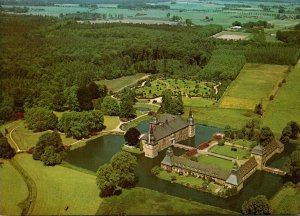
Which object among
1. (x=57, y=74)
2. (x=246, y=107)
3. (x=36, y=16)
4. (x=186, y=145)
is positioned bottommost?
(x=186, y=145)

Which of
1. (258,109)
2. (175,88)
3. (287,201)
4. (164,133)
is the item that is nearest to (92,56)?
(175,88)

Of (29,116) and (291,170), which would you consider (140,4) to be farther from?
(291,170)

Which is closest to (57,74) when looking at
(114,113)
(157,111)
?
(114,113)

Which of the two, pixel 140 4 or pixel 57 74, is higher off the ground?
pixel 140 4

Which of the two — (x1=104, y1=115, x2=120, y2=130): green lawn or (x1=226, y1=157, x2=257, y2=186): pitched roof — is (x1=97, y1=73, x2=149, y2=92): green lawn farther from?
(x1=226, y1=157, x2=257, y2=186): pitched roof

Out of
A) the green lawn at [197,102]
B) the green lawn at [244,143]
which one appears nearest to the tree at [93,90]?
the green lawn at [197,102]

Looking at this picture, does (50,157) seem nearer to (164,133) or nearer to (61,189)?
(61,189)
